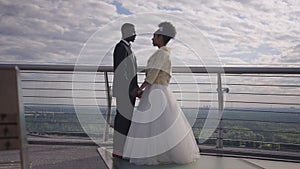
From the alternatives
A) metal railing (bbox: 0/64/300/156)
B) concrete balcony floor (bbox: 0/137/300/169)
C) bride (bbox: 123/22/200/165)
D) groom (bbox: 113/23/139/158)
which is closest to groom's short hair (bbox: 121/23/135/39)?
groom (bbox: 113/23/139/158)

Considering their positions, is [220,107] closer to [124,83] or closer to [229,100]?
[229,100]

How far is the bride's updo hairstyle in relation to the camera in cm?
310

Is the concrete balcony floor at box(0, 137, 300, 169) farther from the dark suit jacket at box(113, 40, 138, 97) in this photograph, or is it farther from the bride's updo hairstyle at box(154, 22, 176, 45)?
the bride's updo hairstyle at box(154, 22, 176, 45)

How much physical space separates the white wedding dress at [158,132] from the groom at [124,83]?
0.11m

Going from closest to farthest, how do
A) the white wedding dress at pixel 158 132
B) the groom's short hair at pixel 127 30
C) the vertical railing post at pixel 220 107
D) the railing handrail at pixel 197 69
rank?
the white wedding dress at pixel 158 132 < the groom's short hair at pixel 127 30 < the railing handrail at pixel 197 69 < the vertical railing post at pixel 220 107

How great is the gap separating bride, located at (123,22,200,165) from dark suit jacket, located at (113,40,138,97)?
0.39 feet

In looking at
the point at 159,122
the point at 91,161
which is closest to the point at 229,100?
the point at 159,122

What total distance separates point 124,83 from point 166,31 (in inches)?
24.0

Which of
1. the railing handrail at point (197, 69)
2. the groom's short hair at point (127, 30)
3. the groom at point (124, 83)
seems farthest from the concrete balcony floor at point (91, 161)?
the groom's short hair at point (127, 30)

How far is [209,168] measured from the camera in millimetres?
2863

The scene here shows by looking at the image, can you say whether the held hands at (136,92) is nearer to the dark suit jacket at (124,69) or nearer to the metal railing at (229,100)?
the dark suit jacket at (124,69)

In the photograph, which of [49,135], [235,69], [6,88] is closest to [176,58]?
[235,69]

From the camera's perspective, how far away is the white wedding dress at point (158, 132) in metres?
2.94

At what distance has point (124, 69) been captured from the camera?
302 cm
